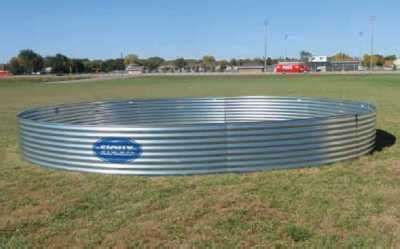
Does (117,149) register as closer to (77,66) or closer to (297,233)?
(297,233)

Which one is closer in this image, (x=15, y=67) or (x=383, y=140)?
(x=383, y=140)

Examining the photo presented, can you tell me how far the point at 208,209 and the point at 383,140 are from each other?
6786 mm

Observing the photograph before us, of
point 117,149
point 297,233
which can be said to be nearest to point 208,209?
point 297,233

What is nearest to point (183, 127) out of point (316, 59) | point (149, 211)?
point (149, 211)

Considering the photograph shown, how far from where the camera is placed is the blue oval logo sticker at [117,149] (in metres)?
8.59

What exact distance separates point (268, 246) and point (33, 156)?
609 cm

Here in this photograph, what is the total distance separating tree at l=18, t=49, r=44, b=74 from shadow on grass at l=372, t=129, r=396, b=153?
160 meters

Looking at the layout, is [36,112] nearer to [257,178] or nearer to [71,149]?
[71,149]

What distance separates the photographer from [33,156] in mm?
10016

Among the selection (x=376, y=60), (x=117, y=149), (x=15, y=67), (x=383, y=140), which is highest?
(x=117, y=149)

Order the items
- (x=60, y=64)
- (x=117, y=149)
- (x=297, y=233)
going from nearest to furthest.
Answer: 1. (x=297, y=233)
2. (x=117, y=149)
3. (x=60, y=64)

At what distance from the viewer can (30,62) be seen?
160625 mm

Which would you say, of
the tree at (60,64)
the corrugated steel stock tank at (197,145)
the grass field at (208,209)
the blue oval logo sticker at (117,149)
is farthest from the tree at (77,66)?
the blue oval logo sticker at (117,149)

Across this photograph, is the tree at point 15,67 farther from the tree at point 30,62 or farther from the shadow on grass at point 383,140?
the shadow on grass at point 383,140
